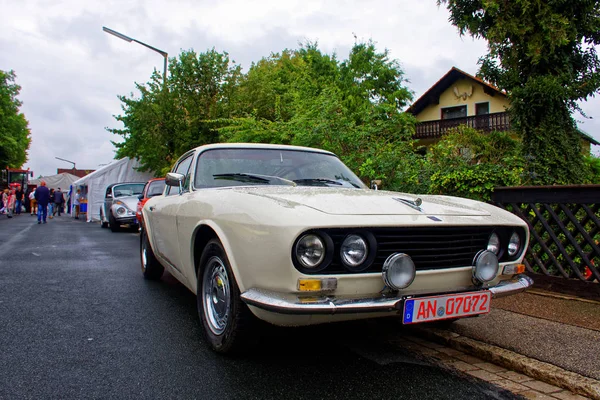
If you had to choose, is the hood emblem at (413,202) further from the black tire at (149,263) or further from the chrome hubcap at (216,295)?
the black tire at (149,263)

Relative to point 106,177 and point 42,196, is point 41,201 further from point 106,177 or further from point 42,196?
point 106,177

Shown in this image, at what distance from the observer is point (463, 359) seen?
320 cm

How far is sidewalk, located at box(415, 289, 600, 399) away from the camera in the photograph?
9.21 ft

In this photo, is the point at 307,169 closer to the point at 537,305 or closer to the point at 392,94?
the point at 537,305

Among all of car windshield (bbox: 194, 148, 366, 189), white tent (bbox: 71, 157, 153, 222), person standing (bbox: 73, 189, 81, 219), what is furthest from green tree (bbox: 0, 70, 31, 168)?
car windshield (bbox: 194, 148, 366, 189)

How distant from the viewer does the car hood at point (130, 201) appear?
15.1 m

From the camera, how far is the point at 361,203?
280 cm


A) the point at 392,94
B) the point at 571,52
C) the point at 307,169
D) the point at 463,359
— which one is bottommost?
the point at 463,359

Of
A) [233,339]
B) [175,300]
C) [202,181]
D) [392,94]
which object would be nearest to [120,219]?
[175,300]

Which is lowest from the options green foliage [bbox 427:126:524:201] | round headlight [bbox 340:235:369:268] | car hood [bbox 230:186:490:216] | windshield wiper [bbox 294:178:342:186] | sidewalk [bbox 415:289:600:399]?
sidewalk [bbox 415:289:600:399]

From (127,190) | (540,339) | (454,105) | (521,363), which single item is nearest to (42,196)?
(127,190)

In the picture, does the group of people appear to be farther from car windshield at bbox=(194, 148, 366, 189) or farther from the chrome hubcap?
the chrome hubcap

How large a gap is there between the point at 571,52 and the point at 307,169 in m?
11.0

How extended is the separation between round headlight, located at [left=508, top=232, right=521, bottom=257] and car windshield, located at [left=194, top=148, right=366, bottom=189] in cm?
134
